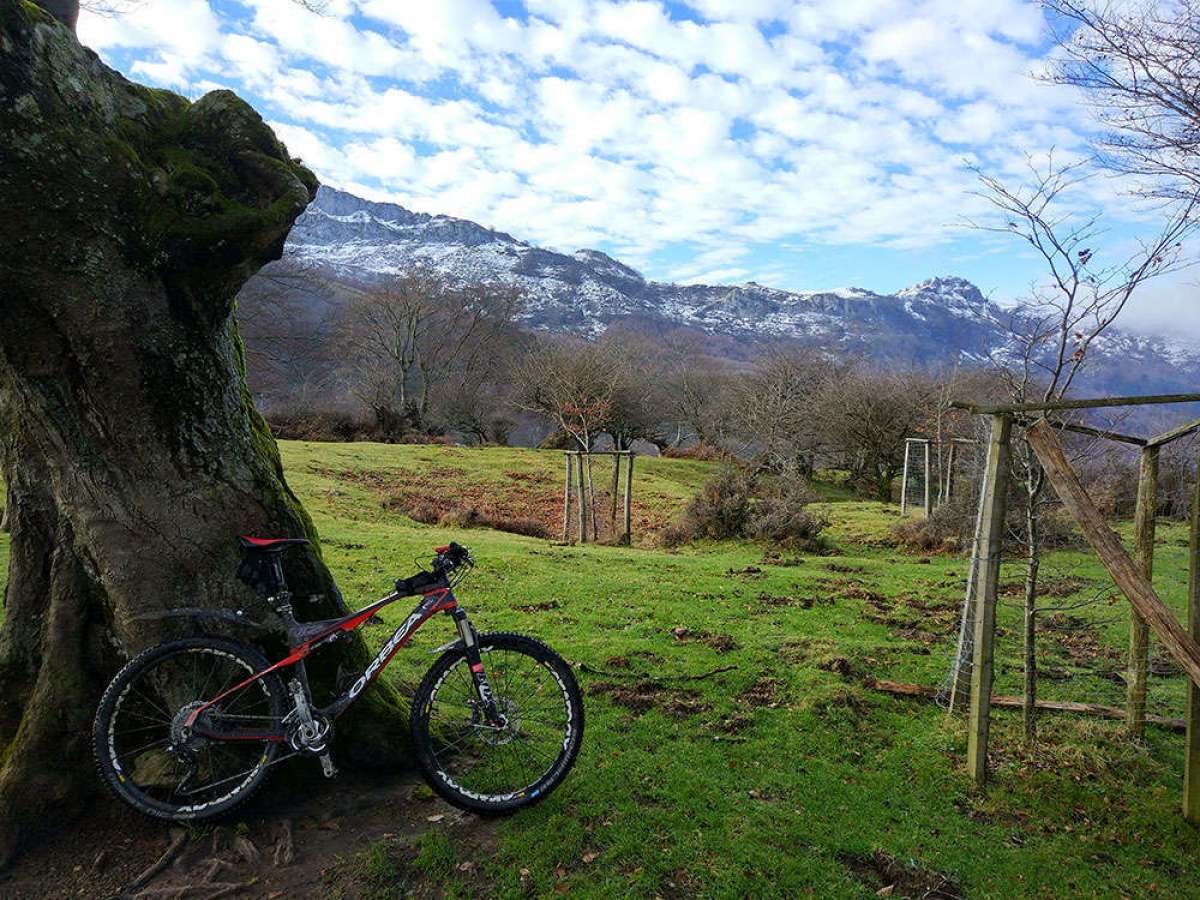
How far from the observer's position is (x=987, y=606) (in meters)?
5.06

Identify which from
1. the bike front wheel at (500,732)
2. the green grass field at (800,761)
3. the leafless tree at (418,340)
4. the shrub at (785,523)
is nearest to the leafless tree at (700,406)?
the leafless tree at (418,340)

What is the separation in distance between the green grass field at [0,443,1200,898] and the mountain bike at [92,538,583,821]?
0.55 m

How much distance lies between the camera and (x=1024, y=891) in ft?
13.1

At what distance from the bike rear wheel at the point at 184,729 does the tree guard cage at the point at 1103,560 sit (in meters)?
4.79

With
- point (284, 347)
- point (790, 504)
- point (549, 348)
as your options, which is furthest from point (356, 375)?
point (790, 504)

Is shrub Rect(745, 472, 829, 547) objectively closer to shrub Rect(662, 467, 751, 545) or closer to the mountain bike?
shrub Rect(662, 467, 751, 545)

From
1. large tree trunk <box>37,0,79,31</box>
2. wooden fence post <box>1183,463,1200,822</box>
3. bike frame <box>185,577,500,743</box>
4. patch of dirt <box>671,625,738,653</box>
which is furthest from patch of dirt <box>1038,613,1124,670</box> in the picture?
large tree trunk <box>37,0,79,31</box>

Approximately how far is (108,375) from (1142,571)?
7.28 meters

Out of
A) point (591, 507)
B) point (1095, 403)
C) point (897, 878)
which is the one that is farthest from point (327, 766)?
point (591, 507)

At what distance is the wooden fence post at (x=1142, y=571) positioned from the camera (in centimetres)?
559

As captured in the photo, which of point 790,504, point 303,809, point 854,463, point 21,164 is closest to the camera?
point 21,164

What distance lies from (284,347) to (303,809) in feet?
156

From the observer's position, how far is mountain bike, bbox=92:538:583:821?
3848mm

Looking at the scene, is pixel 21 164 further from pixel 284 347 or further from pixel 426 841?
pixel 284 347
